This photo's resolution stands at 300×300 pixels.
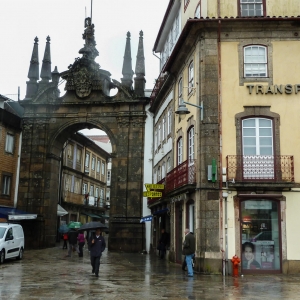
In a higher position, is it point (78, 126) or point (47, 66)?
point (47, 66)

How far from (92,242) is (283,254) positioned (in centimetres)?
660

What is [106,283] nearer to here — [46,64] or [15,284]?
[15,284]

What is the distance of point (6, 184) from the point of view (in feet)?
103

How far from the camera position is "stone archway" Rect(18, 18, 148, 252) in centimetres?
3053

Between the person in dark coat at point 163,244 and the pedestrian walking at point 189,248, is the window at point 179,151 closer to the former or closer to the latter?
the person in dark coat at point 163,244

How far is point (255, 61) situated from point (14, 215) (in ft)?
54.6

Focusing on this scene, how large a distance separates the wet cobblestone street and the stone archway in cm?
1280

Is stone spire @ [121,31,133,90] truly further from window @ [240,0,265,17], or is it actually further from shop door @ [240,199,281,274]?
shop door @ [240,199,281,274]

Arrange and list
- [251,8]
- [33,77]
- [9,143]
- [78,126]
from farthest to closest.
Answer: [33,77] < [78,126] < [9,143] < [251,8]

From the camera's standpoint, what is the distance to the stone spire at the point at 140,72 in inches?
1222

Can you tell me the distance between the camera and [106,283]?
1359cm

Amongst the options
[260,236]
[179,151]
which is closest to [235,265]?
[260,236]

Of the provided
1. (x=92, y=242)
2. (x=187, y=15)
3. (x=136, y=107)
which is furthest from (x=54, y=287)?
(x=136, y=107)

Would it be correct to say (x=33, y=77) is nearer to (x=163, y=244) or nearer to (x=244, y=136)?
(x=163, y=244)
